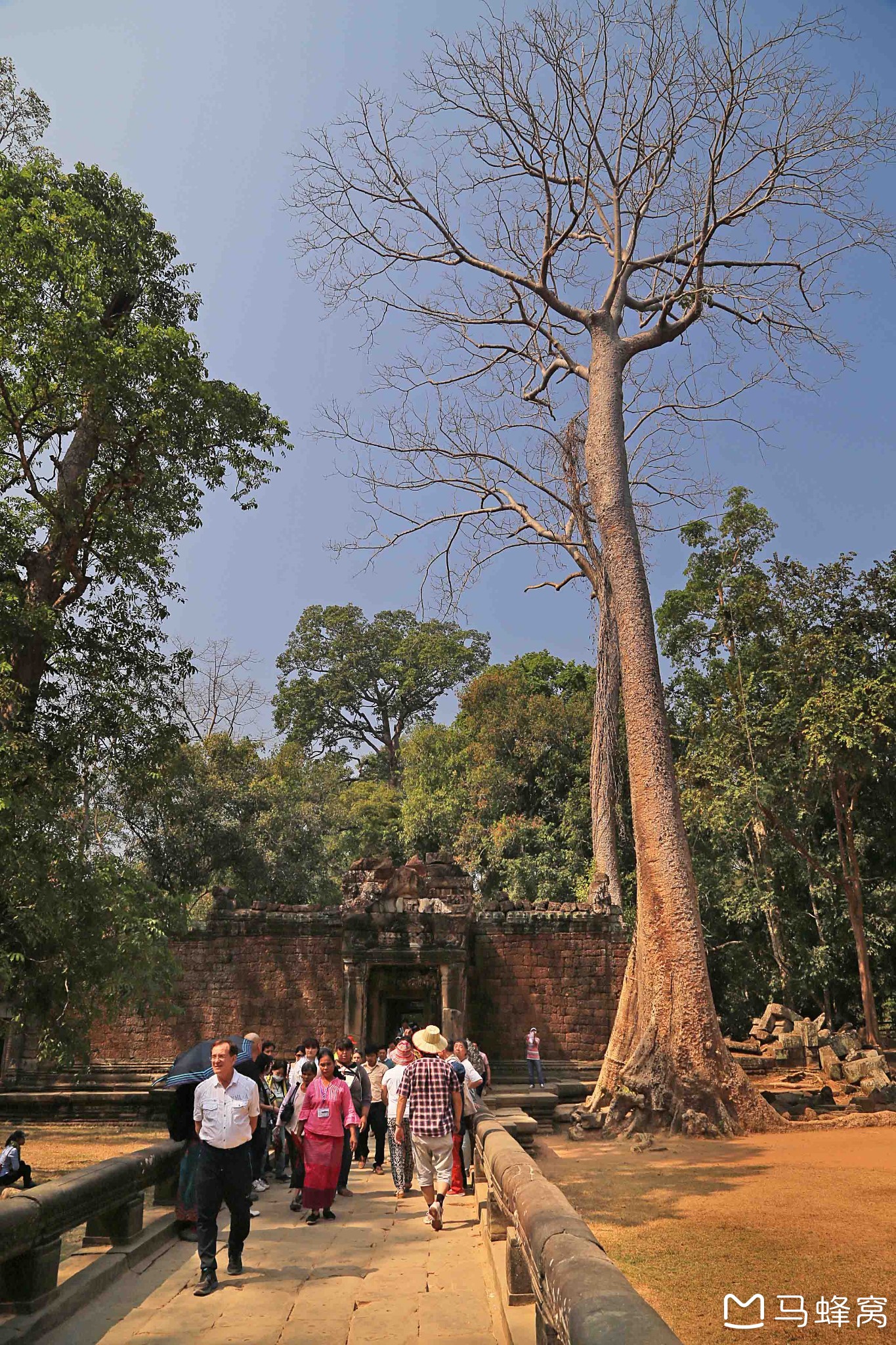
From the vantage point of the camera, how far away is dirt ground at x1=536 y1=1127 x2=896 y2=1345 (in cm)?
478

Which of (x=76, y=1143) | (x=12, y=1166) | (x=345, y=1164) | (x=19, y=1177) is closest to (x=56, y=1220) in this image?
(x=345, y=1164)

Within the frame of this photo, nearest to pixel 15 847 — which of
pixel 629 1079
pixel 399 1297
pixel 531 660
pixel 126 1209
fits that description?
pixel 126 1209

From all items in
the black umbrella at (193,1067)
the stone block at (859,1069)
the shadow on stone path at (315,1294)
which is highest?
the black umbrella at (193,1067)

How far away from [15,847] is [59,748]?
1859 millimetres

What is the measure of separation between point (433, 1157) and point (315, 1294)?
75.8 inches

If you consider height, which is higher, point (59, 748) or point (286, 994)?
point (59, 748)

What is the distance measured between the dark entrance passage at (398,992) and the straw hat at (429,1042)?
33.1 ft

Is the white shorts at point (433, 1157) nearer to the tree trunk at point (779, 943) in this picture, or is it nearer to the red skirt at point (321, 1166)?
the red skirt at point (321, 1166)

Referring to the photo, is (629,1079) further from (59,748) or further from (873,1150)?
(59,748)

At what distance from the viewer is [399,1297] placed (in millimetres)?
4523

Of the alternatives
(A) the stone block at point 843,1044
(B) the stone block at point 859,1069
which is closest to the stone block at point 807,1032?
(A) the stone block at point 843,1044

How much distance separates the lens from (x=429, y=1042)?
6703mm

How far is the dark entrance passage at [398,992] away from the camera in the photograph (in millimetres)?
16906

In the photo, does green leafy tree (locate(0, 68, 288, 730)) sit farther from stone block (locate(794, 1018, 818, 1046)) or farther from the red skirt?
stone block (locate(794, 1018, 818, 1046))
